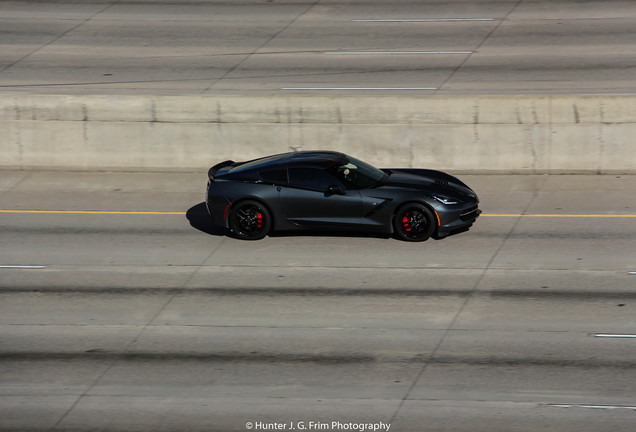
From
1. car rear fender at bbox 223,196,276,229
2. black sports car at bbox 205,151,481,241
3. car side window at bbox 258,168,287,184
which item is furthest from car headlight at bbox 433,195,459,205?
car rear fender at bbox 223,196,276,229

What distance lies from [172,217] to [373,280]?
482 centimetres

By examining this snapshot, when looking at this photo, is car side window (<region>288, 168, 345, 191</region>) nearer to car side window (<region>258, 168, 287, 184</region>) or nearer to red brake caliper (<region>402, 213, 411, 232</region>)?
car side window (<region>258, 168, 287, 184</region>)

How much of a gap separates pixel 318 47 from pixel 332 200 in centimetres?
1059

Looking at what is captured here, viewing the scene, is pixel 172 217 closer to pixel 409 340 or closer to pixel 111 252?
pixel 111 252

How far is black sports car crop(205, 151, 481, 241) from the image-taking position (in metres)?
13.6

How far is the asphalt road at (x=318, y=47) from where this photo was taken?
20266 mm

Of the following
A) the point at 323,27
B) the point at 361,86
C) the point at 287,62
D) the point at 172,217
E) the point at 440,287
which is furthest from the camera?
the point at 323,27

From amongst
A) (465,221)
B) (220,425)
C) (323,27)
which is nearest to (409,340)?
(220,425)

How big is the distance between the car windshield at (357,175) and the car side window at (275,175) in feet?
2.66

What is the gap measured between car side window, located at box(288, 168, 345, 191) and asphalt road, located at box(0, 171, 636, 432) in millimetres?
931

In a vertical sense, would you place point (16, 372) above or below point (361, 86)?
below

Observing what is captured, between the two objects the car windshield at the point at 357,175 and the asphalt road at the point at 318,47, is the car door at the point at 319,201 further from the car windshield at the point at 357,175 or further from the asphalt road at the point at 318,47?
the asphalt road at the point at 318,47

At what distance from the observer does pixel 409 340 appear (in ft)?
34.0

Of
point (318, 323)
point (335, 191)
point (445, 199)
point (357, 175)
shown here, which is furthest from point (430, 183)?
point (318, 323)
